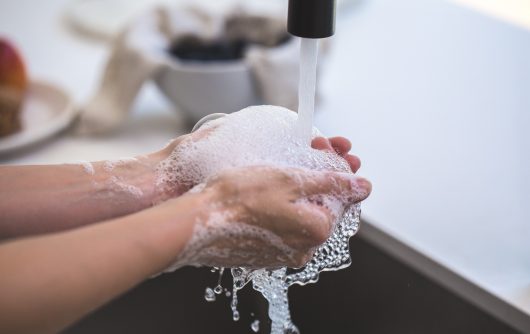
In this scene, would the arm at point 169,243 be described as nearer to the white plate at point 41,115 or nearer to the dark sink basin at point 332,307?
the dark sink basin at point 332,307

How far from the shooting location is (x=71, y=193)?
0.53 meters

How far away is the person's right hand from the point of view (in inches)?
17.9

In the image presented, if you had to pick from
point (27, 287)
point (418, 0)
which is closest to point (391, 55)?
point (418, 0)

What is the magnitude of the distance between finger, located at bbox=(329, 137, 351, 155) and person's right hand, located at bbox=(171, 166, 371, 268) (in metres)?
0.06

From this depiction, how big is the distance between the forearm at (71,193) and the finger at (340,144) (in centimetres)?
14

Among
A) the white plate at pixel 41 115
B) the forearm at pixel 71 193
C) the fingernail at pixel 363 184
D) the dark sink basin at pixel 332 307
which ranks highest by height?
the fingernail at pixel 363 184

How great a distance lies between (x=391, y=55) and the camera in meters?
1.00

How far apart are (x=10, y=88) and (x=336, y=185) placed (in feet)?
1.78

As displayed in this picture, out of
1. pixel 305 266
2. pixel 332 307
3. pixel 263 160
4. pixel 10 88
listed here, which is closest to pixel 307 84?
pixel 263 160

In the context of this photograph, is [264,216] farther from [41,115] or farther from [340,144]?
[41,115]

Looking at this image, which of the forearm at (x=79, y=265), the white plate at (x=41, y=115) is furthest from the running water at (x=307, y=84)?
the white plate at (x=41, y=115)

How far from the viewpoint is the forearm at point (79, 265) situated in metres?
0.37

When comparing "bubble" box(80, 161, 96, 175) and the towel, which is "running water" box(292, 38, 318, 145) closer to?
"bubble" box(80, 161, 96, 175)

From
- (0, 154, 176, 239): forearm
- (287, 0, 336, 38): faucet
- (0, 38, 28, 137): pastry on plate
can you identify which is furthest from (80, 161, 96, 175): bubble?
(0, 38, 28, 137): pastry on plate
